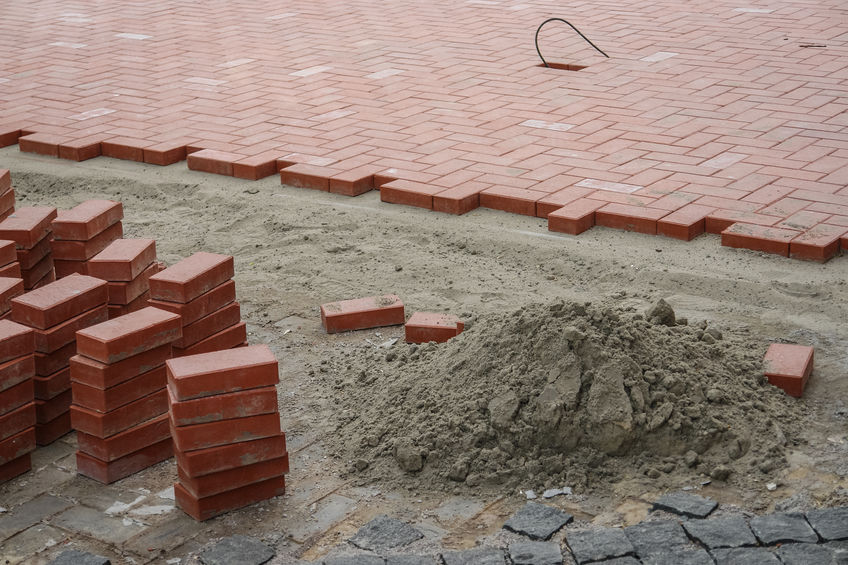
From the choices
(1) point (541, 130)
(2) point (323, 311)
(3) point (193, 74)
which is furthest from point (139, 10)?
(2) point (323, 311)

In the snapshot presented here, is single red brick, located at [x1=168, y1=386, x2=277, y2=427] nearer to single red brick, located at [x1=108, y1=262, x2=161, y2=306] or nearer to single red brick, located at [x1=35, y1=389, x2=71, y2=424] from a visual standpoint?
single red brick, located at [x1=35, y1=389, x2=71, y2=424]

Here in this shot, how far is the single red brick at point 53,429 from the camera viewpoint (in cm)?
459

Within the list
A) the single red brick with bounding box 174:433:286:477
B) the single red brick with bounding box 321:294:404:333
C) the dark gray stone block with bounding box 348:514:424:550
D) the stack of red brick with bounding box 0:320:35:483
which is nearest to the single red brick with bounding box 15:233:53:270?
the stack of red brick with bounding box 0:320:35:483

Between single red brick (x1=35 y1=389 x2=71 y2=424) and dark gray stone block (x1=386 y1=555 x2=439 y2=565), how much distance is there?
173 centimetres

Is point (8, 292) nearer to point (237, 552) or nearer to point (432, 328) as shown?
point (237, 552)

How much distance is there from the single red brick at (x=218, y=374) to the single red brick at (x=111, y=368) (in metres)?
0.27

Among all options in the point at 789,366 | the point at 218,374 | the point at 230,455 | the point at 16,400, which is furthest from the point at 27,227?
the point at 789,366

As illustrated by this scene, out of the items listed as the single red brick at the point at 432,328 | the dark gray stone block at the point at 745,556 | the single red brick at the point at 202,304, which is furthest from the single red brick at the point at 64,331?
the dark gray stone block at the point at 745,556

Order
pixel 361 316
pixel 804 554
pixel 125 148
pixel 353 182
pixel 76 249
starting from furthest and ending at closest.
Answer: pixel 125 148
pixel 353 182
pixel 361 316
pixel 76 249
pixel 804 554

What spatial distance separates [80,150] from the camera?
8.20 metres

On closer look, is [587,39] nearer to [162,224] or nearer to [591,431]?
[162,224]

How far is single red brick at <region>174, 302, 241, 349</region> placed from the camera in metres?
4.64

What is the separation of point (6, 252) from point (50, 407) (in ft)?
2.73

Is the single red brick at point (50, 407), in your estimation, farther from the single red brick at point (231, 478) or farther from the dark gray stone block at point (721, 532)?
the dark gray stone block at point (721, 532)
